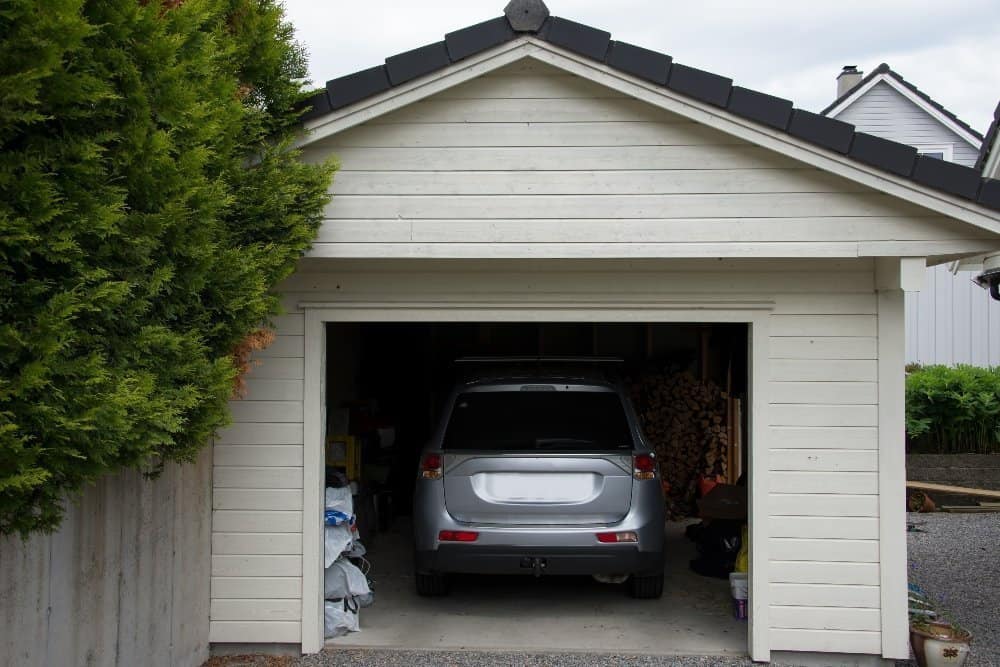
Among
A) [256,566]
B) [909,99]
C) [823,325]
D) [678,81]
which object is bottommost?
[256,566]

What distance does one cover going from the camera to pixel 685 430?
11.1 meters

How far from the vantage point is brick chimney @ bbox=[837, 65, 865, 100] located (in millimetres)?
21531

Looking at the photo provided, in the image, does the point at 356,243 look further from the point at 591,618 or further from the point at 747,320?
the point at 591,618

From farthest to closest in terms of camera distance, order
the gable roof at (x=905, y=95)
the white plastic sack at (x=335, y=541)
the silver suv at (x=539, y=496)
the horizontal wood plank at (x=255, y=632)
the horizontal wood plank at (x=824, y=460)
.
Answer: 1. the gable roof at (x=905, y=95)
2. the silver suv at (x=539, y=496)
3. the white plastic sack at (x=335, y=541)
4. the horizontal wood plank at (x=255, y=632)
5. the horizontal wood plank at (x=824, y=460)

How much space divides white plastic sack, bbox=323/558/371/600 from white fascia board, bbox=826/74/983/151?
16209 mm

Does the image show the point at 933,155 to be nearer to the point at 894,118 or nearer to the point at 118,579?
the point at 894,118

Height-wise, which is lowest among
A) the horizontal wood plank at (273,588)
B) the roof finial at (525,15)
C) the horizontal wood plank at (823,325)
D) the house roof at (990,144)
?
the horizontal wood plank at (273,588)

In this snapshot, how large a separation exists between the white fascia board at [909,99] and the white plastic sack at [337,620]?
16508mm

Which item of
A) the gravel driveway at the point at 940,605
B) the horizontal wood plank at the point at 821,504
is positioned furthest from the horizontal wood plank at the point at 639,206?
the gravel driveway at the point at 940,605

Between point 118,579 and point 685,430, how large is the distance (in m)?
7.94

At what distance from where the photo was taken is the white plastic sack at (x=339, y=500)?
6332mm

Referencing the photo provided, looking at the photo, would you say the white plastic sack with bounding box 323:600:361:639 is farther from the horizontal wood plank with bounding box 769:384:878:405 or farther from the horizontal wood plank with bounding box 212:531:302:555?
the horizontal wood plank with bounding box 769:384:878:405

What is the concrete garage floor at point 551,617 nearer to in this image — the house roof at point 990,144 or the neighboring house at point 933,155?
the house roof at point 990,144

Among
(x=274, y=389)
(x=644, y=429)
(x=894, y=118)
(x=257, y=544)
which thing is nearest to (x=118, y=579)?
(x=257, y=544)
